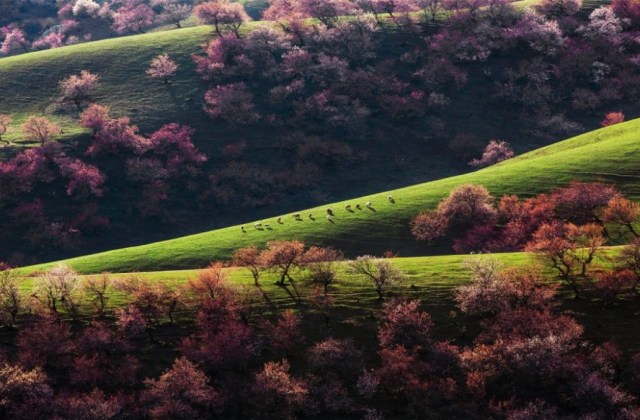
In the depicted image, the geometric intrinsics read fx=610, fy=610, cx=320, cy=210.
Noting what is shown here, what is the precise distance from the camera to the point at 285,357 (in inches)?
2314

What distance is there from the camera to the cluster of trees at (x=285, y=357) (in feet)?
173

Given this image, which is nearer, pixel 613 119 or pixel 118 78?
pixel 613 119

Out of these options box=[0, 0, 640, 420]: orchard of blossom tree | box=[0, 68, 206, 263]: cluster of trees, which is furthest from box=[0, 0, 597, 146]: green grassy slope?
box=[0, 68, 206, 263]: cluster of trees

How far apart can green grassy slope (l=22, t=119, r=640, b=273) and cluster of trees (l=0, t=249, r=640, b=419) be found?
15.9m

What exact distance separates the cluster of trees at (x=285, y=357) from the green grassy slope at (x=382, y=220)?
52.2 ft

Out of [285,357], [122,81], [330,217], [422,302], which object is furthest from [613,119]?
[122,81]

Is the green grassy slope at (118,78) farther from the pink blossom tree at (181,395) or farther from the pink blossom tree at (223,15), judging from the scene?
the pink blossom tree at (181,395)

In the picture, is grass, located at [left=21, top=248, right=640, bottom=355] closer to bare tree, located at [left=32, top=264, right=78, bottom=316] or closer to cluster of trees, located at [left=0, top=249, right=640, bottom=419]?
cluster of trees, located at [left=0, top=249, right=640, bottom=419]

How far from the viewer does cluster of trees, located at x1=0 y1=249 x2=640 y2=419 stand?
52.7 meters

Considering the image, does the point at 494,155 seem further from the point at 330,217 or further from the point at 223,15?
the point at 223,15

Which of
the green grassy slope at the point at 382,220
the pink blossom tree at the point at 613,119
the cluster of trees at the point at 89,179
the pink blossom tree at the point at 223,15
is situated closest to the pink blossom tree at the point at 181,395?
the green grassy slope at the point at 382,220

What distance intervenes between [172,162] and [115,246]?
74.9 ft

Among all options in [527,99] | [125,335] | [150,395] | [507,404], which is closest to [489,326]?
[507,404]

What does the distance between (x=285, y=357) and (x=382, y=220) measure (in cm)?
3383
